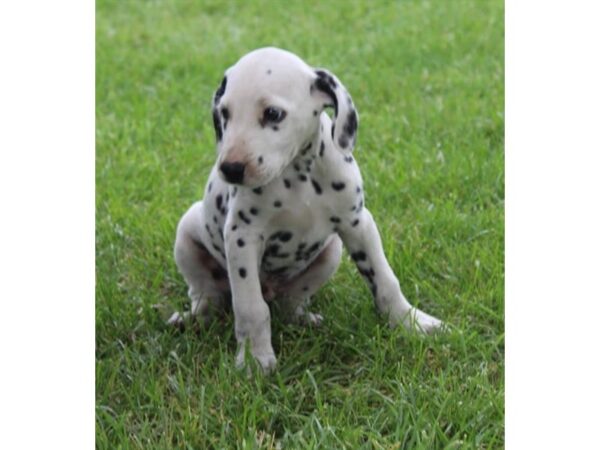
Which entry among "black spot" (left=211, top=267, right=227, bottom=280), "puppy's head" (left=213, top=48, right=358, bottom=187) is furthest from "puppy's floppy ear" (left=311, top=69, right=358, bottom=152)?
"black spot" (left=211, top=267, right=227, bottom=280)

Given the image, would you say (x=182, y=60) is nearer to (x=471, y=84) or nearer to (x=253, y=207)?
(x=471, y=84)

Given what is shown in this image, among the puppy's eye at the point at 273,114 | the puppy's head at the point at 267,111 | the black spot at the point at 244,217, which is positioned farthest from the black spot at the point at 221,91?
the black spot at the point at 244,217

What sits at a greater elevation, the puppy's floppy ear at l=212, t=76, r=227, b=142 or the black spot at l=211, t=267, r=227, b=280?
the puppy's floppy ear at l=212, t=76, r=227, b=142

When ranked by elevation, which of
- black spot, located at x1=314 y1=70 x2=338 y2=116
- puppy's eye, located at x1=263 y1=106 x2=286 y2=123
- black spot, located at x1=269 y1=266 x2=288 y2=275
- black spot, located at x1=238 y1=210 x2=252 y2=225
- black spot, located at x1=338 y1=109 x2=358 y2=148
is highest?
black spot, located at x1=314 y1=70 x2=338 y2=116

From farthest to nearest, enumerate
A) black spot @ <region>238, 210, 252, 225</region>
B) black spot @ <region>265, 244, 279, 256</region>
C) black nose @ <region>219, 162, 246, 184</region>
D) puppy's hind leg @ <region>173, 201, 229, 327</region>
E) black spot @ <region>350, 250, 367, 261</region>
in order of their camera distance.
→ puppy's hind leg @ <region>173, 201, 229, 327</region> < black spot @ <region>350, 250, 367, 261</region> < black spot @ <region>265, 244, 279, 256</region> < black spot @ <region>238, 210, 252, 225</region> < black nose @ <region>219, 162, 246, 184</region>

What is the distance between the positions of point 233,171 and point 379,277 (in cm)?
84

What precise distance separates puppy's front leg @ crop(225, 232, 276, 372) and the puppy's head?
13.7 inches

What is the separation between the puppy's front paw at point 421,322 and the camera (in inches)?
131

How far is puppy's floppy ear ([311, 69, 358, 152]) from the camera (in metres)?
2.92

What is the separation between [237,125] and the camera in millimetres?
2787

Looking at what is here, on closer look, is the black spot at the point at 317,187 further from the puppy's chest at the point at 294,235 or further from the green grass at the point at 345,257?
the green grass at the point at 345,257

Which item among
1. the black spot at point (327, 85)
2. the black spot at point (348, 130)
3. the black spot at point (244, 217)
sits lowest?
the black spot at point (244, 217)

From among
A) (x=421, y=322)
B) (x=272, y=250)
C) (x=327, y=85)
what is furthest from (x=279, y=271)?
(x=327, y=85)

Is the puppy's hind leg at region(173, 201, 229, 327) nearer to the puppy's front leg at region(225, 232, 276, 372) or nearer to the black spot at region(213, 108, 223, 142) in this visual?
the puppy's front leg at region(225, 232, 276, 372)
